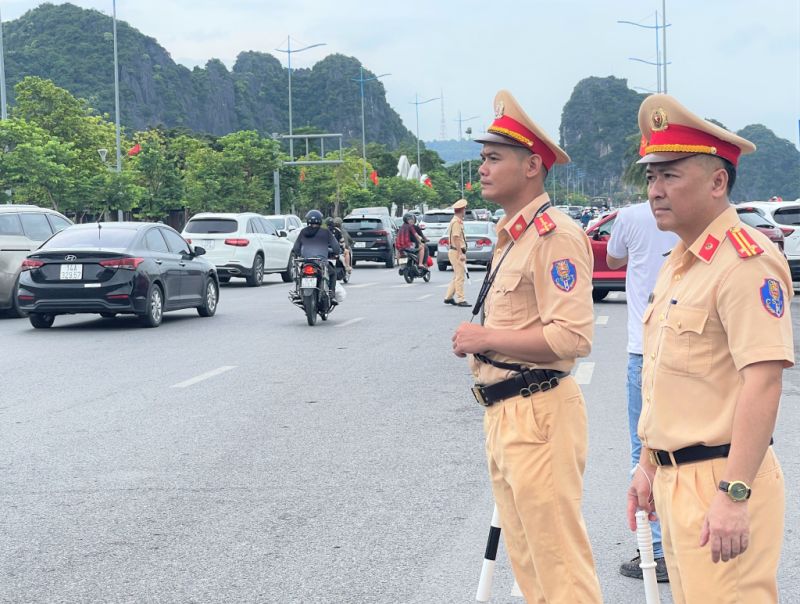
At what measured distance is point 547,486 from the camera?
11.3 ft

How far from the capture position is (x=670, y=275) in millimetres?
3020

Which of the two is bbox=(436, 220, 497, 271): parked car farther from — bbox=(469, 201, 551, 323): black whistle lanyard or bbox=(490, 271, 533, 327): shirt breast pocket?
bbox=(490, 271, 533, 327): shirt breast pocket

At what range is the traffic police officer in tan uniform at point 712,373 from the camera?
2666mm

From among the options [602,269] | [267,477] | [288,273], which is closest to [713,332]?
[267,477]

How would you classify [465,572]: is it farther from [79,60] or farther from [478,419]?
[79,60]

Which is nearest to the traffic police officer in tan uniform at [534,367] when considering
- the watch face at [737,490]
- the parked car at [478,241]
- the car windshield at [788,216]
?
the watch face at [737,490]

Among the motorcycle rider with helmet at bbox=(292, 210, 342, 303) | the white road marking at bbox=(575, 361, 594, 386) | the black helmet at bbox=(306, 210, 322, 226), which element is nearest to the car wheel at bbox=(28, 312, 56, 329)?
the motorcycle rider with helmet at bbox=(292, 210, 342, 303)

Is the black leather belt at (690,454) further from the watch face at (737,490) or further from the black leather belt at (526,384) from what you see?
the black leather belt at (526,384)

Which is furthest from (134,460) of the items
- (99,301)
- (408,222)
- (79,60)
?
(79,60)

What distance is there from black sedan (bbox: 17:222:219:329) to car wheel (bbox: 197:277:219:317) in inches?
41.9

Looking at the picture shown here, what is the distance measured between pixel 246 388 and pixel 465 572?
5755 mm

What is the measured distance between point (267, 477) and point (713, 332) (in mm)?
4450

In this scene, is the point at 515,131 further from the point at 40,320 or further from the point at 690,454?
the point at 40,320

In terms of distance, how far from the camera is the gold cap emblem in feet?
9.68
